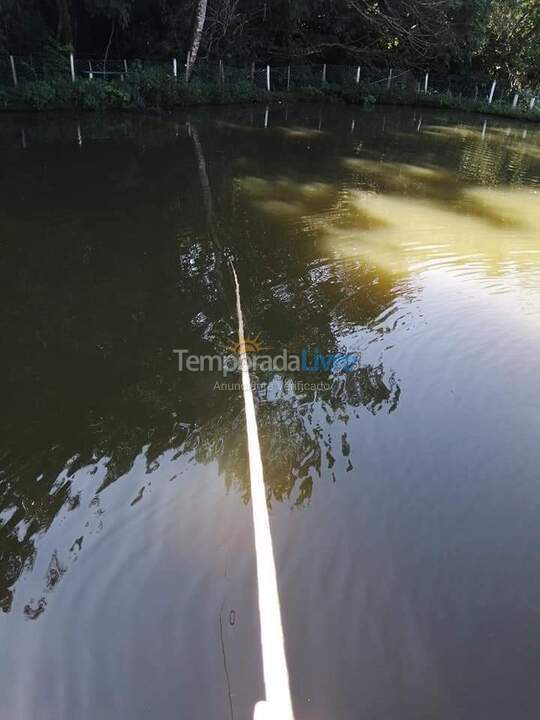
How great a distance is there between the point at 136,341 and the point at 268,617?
313 cm

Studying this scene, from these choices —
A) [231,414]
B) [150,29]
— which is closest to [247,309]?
[231,414]

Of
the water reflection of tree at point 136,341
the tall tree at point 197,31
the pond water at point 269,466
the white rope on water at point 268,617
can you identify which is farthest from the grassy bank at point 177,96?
the white rope on water at point 268,617

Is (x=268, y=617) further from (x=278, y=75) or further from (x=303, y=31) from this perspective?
(x=303, y=31)

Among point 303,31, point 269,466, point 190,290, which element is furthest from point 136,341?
point 303,31

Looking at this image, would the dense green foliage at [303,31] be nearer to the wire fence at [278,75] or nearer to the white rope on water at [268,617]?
the wire fence at [278,75]

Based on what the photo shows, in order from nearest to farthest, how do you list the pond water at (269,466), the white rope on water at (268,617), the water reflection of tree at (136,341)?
the white rope on water at (268,617) → the pond water at (269,466) → the water reflection of tree at (136,341)

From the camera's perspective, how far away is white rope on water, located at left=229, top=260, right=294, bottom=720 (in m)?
1.92

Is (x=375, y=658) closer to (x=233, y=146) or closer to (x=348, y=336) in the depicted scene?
(x=348, y=336)

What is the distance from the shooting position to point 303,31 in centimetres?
2281

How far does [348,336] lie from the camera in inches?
206

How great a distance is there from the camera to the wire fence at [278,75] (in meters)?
17.1

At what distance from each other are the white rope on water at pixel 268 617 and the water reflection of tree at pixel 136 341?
26cm

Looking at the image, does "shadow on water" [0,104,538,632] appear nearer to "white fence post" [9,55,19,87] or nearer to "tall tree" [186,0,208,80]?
"white fence post" [9,55,19,87]

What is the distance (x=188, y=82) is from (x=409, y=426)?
17.9 metres
